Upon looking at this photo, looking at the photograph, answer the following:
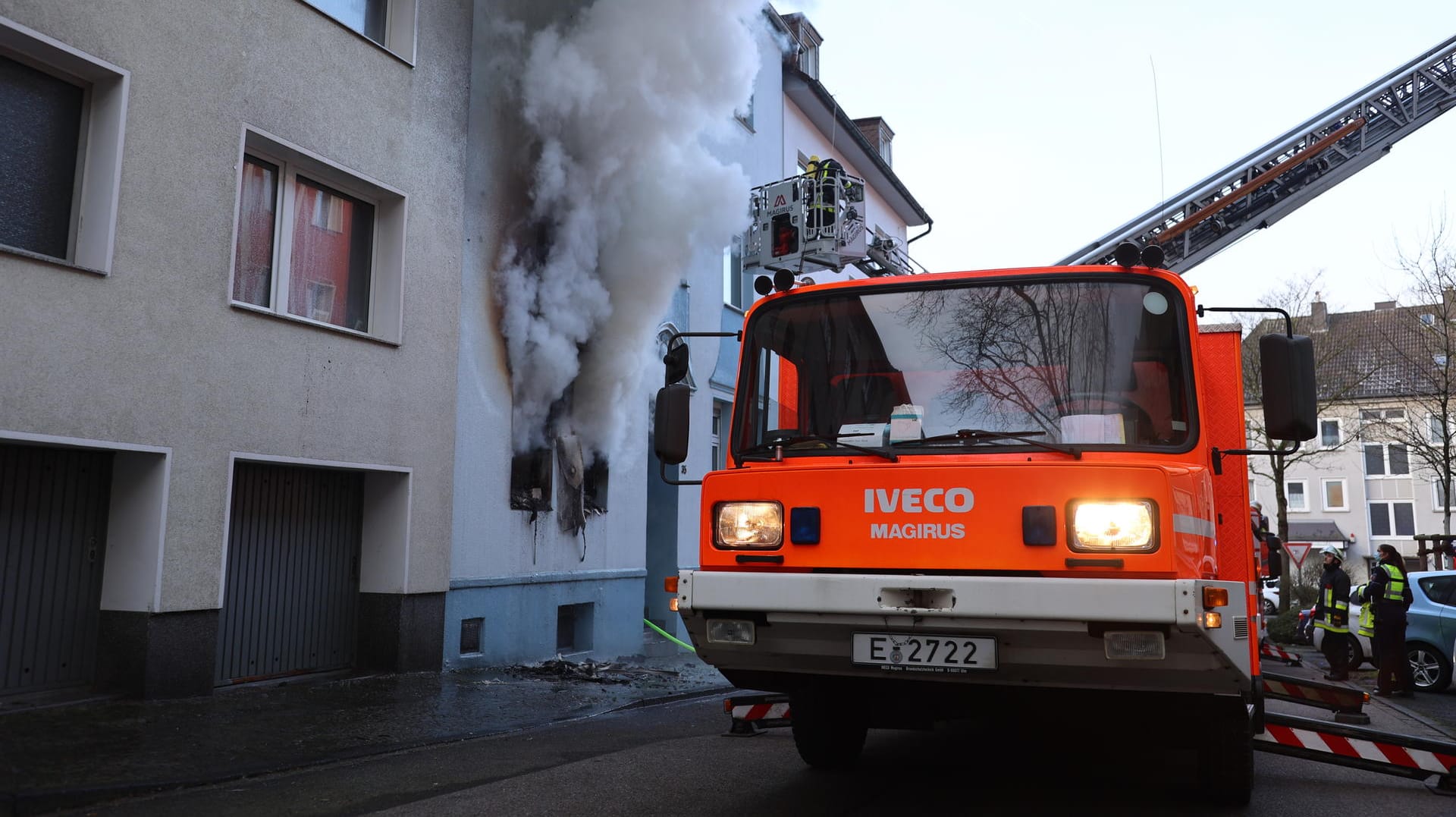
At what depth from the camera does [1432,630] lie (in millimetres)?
13320

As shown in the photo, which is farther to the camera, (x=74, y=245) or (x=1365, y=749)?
(x=74, y=245)

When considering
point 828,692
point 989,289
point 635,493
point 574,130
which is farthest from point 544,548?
point 989,289

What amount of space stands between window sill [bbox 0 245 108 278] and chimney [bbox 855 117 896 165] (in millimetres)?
23005

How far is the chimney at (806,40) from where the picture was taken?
886 inches

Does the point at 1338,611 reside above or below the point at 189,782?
above

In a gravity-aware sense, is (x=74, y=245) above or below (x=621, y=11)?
below

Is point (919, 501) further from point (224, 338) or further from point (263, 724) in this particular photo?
point (224, 338)

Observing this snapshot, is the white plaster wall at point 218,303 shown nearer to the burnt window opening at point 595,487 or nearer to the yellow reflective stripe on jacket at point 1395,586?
the burnt window opening at point 595,487

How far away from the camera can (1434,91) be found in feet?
51.1

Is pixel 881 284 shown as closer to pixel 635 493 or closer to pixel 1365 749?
pixel 1365 749

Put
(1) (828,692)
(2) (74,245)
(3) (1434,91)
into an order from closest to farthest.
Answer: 1. (1) (828,692)
2. (2) (74,245)
3. (3) (1434,91)

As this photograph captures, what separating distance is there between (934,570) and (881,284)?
1.60m

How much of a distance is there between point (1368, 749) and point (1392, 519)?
4556 centimetres

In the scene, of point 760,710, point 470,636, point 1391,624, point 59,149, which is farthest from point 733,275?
point 760,710
